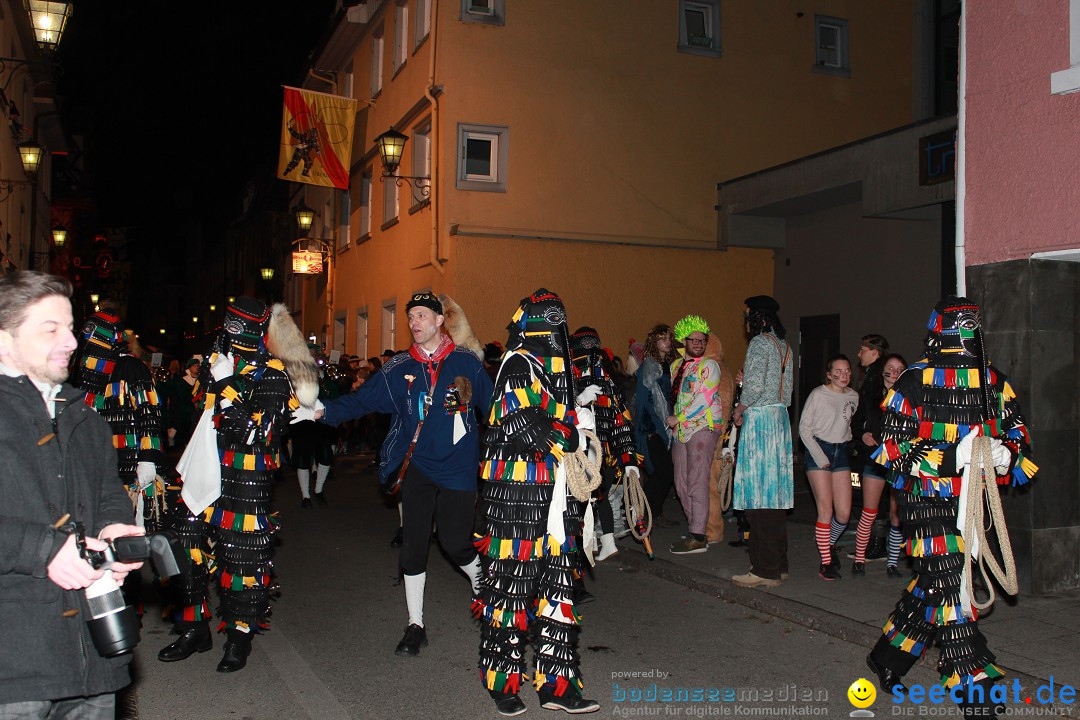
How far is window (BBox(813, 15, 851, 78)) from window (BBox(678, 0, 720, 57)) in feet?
7.51

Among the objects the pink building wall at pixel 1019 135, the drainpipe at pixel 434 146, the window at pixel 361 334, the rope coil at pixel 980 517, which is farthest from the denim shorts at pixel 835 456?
the window at pixel 361 334

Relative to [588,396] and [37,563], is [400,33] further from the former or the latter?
[37,563]

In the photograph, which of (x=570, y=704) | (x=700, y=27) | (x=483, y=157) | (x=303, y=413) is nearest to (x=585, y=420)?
(x=570, y=704)

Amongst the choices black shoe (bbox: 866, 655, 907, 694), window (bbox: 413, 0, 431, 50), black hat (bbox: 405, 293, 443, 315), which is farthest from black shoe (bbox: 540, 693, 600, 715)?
window (bbox: 413, 0, 431, 50)

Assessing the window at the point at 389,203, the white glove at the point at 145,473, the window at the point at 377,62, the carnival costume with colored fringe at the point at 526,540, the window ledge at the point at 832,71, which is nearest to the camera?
the carnival costume with colored fringe at the point at 526,540

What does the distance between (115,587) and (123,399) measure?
384cm

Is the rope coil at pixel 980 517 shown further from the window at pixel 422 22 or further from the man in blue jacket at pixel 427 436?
the window at pixel 422 22

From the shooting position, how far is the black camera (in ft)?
9.28

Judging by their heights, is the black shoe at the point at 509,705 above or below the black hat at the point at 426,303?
below

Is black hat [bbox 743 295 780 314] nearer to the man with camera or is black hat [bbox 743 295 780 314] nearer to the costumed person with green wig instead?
the costumed person with green wig

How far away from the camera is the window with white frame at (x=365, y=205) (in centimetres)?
2352

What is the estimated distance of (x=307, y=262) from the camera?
1030 inches

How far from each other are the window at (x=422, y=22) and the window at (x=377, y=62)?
3.23m

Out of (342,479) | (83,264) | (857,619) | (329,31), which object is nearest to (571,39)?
(342,479)
